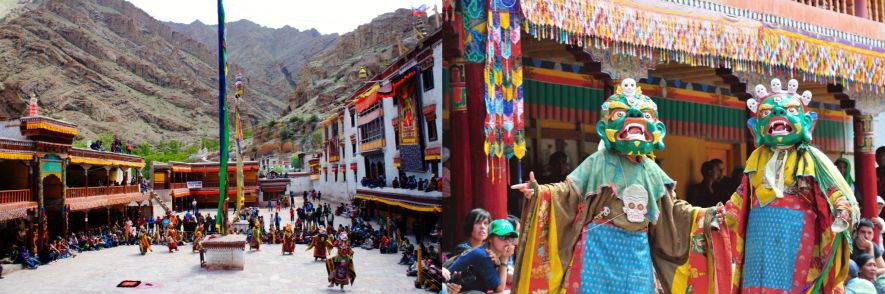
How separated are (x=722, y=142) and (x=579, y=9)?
7805mm

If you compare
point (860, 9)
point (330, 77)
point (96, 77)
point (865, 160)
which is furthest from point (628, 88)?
point (330, 77)

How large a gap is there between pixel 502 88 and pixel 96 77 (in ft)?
79.1

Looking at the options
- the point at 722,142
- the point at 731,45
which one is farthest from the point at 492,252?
the point at 722,142

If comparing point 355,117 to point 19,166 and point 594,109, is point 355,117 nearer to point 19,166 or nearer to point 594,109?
point 594,109

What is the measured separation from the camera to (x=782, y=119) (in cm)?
536

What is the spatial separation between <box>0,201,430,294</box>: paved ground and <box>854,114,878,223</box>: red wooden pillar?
10131 millimetres

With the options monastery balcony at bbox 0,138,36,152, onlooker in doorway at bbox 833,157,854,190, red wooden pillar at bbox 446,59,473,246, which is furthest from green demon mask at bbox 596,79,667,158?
monastery balcony at bbox 0,138,36,152

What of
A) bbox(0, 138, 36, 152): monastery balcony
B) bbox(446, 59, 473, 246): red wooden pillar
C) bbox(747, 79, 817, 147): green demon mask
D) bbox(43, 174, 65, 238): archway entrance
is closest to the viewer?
bbox(747, 79, 817, 147): green demon mask

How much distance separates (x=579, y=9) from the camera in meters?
7.68

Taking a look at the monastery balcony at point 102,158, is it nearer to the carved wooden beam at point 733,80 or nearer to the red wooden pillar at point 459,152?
the red wooden pillar at point 459,152

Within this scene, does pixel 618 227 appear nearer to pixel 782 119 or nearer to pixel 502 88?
pixel 782 119

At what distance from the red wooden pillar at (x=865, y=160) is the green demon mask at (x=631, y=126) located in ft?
35.5

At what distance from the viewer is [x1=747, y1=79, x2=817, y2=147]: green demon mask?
5309 millimetres

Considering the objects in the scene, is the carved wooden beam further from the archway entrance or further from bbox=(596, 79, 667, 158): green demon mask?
the archway entrance
